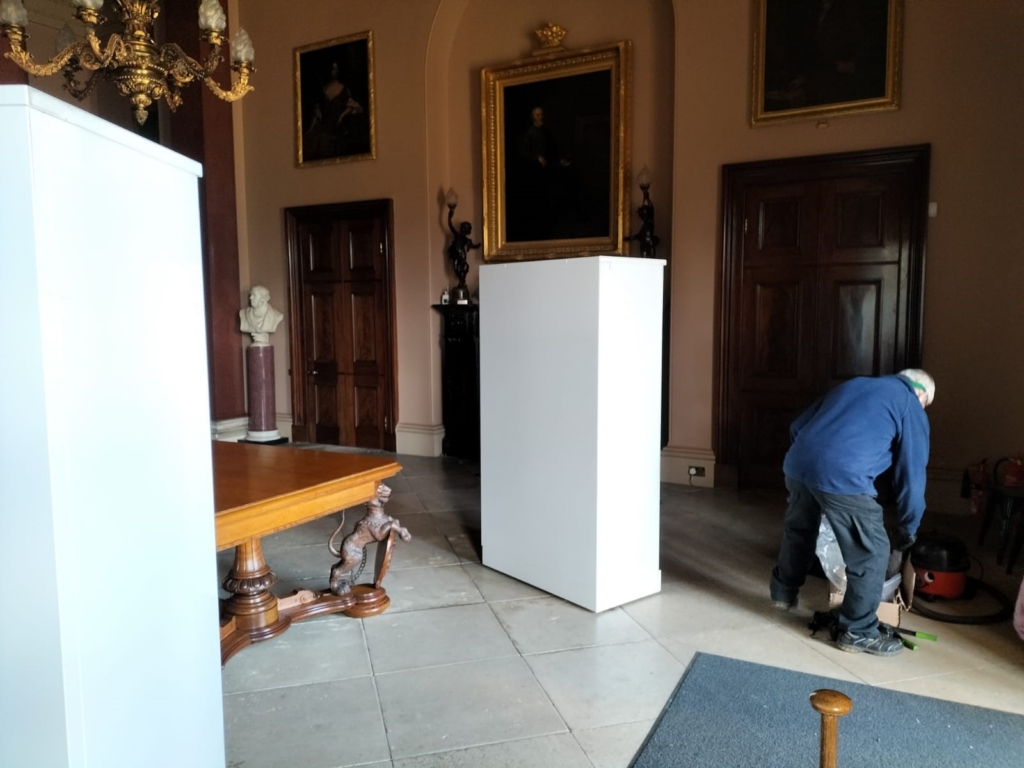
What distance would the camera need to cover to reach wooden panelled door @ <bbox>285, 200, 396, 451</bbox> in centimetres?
732

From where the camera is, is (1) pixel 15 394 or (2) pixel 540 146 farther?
(2) pixel 540 146

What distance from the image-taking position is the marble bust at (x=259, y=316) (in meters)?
7.59

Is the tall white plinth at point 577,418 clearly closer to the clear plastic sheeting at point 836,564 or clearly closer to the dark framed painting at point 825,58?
the clear plastic sheeting at point 836,564

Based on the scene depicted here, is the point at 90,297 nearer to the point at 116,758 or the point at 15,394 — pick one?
the point at 15,394

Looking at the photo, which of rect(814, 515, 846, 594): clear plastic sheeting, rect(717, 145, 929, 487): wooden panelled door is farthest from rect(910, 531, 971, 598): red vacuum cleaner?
rect(717, 145, 929, 487): wooden panelled door

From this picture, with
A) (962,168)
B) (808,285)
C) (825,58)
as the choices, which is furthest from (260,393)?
(962,168)

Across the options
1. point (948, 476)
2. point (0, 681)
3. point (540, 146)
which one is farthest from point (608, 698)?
point (540, 146)

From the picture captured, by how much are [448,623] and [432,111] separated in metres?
5.18

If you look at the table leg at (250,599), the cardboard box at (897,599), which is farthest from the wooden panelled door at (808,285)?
the table leg at (250,599)

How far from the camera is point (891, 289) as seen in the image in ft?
17.2

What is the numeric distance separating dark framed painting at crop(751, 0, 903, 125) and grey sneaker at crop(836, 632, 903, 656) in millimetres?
3738

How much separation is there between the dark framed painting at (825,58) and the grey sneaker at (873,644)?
147 inches

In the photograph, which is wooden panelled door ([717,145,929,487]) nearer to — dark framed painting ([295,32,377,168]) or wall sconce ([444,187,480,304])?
wall sconce ([444,187,480,304])

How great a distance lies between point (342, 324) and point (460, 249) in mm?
1524
